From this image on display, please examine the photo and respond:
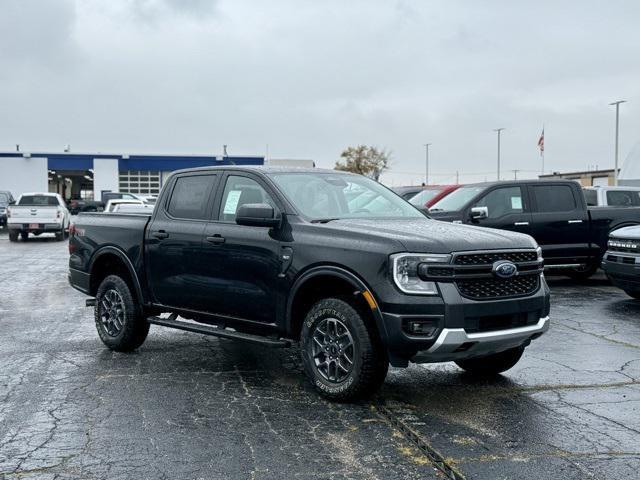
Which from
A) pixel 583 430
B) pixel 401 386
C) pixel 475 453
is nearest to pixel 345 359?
pixel 401 386

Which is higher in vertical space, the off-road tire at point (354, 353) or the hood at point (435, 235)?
the hood at point (435, 235)

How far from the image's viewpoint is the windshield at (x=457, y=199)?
13.8 m

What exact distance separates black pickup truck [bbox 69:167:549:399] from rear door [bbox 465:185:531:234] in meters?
6.48

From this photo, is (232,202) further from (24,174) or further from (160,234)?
(24,174)

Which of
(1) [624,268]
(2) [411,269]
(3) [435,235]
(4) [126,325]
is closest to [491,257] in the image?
(3) [435,235]

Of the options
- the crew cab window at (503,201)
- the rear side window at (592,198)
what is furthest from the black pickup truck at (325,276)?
the rear side window at (592,198)

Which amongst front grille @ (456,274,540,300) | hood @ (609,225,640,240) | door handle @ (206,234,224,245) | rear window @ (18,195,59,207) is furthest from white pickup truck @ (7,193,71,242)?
front grille @ (456,274,540,300)

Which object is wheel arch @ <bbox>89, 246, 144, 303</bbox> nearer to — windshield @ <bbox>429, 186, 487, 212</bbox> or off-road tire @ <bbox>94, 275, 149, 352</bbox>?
off-road tire @ <bbox>94, 275, 149, 352</bbox>

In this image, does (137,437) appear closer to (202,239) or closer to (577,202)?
(202,239)

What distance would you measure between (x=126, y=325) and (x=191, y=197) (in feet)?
4.84

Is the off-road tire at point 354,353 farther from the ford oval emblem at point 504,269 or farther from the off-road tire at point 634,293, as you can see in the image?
the off-road tire at point 634,293

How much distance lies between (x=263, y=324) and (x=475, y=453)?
7.45 ft

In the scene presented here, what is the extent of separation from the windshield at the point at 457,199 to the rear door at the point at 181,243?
23.7 ft

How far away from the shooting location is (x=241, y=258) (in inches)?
253
